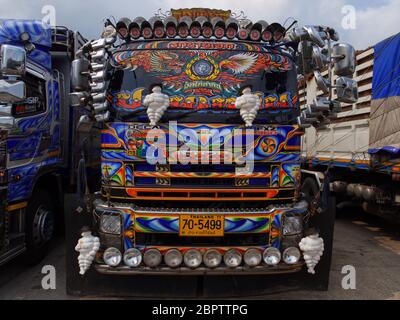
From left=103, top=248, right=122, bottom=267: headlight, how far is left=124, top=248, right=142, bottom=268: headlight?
0.22ft

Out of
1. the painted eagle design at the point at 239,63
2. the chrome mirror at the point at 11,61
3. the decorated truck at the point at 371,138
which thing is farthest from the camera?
the decorated truck at the point at 371,138

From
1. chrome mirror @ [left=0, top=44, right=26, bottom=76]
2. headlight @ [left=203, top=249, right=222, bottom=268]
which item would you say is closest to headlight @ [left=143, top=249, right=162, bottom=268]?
headlight @ [left=203, top=249, right=222, bottom=268]

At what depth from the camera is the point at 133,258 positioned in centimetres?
325

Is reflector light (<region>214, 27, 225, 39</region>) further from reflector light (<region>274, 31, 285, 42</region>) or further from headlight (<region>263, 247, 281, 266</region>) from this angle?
headlight (<region>263, 247, 281, 266</region>)

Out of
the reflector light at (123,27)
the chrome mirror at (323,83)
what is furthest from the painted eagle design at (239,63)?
the reflector light at (123,27)

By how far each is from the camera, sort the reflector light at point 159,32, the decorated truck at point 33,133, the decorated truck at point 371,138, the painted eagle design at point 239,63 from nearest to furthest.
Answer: the painted eagle design at point 239,63 < the reflector light at point 159,32 < the decorated truck at point 33,133 < the decorated truck at point 371,138

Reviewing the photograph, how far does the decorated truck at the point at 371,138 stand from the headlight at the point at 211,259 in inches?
111

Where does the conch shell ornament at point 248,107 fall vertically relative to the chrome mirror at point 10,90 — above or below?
below

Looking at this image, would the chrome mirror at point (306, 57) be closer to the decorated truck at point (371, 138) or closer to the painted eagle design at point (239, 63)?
the painted eagle design at point (239, 63)

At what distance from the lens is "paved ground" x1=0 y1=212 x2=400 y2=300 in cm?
401

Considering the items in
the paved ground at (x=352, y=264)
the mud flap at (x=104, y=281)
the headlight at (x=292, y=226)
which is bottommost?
the paved ground at (x=352, y=264)

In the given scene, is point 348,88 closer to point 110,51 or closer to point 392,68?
point 110,51

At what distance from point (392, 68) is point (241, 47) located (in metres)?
3.12

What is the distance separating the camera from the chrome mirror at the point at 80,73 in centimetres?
351
